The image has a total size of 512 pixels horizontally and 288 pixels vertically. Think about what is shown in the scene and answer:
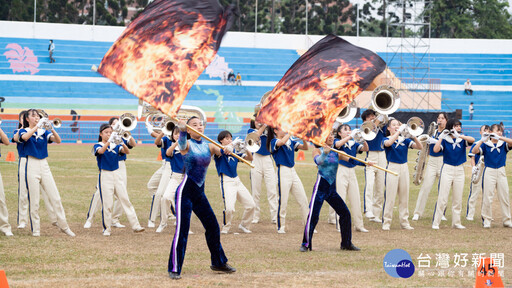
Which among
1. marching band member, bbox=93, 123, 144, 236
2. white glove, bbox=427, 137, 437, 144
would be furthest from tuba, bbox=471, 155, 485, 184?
marching band member, bbox=93, 123, 144, 236

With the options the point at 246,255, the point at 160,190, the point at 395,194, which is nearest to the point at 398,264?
the point at 246,255

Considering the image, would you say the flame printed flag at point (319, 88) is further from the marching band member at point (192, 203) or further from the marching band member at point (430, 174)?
the marching band member at point (430, 174)

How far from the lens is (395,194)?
12.0 m

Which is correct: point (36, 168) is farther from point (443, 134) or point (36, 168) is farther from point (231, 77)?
point (231, 77)

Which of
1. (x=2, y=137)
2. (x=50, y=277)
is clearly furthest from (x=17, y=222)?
(x=50, y=277)

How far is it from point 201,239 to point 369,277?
351 cm

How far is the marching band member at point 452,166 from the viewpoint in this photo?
12.0m

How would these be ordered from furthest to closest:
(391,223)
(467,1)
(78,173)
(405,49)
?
(467,1) < (405,49) < (78,173) < (391,223)

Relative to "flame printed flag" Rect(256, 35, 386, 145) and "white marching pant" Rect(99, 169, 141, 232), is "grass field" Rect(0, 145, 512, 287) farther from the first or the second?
"flame printed flag" Rect(256, 35, 386, 145)

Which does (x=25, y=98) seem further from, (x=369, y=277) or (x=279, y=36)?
(x=369, y=277)

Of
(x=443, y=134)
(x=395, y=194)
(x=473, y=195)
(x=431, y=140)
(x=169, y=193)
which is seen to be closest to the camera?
(x=169, y=193)

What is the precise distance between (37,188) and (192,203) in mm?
3596

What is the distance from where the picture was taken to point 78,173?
68.7 ft

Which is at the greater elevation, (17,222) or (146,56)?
(146,56)
